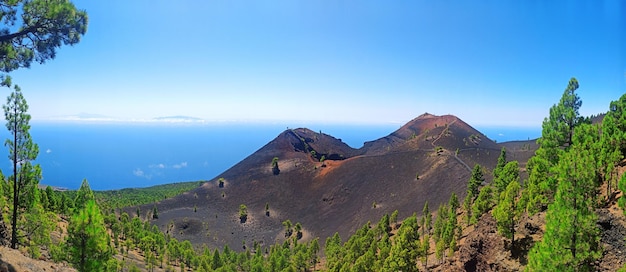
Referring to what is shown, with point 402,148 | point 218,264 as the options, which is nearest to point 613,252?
point 218,264

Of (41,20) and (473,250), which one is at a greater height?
(41,20)

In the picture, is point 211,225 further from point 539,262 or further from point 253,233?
point 539,262

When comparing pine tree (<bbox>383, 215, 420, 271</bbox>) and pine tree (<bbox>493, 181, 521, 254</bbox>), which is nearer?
pine tree (<bbox>493, 181, 521, 254</bbox>)

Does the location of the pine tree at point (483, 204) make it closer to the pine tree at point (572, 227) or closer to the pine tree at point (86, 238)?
the pine tree at point (572, 227)

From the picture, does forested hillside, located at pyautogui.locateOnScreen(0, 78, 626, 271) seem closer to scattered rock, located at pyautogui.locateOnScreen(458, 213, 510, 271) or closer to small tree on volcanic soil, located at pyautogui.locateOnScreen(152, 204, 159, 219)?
scattered rock, located at pyautogui.locateOnScreen(458, 213, 510, 271)

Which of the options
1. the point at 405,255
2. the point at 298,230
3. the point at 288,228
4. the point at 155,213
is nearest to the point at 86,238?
the point at 405,255

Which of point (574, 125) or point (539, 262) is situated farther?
point (574, 125)

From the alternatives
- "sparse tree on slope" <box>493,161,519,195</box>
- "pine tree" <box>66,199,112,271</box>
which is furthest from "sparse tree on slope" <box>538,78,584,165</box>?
"pine tree" <box>66,199,112,271</box>

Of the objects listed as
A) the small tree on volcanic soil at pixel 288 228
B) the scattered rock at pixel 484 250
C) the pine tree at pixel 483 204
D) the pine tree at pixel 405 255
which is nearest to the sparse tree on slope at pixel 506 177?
the pine tree at pixel 483 204
